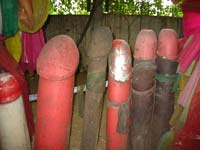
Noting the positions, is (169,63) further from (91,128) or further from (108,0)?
(108,0)

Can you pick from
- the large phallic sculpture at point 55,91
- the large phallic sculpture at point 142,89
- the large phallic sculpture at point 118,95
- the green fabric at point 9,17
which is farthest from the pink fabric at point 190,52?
the green fabric at point 9,17

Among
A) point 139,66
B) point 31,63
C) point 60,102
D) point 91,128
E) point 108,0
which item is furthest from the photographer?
point 108,0

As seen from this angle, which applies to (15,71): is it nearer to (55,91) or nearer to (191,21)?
(55,91)

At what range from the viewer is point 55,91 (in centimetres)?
151

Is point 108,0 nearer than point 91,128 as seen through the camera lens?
No

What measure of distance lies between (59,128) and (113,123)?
0.35 meters

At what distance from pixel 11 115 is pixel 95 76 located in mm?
543

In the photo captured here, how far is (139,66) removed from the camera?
1639 millimetres

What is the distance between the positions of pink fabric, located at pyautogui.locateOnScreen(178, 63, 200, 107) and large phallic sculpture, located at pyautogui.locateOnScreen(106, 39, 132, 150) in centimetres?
32

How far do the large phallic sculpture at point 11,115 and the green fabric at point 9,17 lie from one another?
317mm

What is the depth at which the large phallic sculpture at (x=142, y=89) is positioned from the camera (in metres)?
1.63

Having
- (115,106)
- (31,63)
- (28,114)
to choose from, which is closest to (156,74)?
(115,106)

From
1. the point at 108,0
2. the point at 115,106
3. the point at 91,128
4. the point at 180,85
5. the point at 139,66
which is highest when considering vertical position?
the point at 108,0

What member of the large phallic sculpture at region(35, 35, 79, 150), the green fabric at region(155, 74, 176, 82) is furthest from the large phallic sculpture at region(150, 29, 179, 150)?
the large phallic sculpture at region(35, 35, 79, 150)
